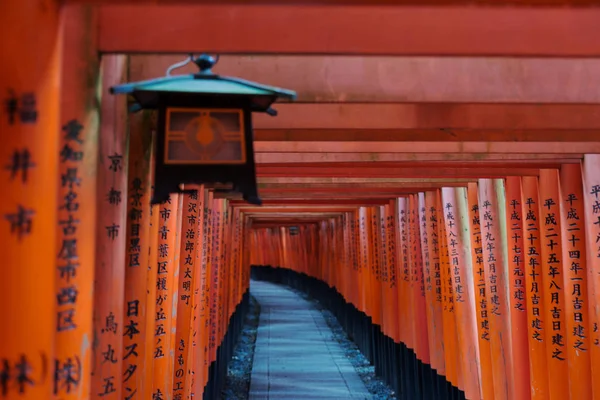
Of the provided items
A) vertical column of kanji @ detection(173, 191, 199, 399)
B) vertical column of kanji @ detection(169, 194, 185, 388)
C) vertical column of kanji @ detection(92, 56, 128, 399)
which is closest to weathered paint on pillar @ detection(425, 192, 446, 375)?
vertical column of kanji @ detection(173, 191, 199, 399)

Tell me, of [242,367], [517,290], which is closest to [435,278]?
[517,290]

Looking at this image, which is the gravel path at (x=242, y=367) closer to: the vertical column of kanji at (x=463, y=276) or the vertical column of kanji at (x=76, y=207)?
the vertical column of kanji at (x=463, y=276)

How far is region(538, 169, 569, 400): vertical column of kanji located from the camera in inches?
243

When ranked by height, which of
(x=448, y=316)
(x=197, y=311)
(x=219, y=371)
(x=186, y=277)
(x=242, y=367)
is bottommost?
(x=242, y=367)

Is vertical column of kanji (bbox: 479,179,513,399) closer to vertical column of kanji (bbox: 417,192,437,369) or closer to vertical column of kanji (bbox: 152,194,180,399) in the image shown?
vertical column of kanji (bbox: 417,192,437,369)

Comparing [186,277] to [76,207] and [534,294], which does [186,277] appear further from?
[76,207]

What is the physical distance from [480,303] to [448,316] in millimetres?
1181

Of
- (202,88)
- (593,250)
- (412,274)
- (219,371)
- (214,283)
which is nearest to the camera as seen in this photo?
A: (202,88)

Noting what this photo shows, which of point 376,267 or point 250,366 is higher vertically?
point 376,267

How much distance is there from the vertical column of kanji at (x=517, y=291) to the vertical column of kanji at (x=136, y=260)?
417 centimetres

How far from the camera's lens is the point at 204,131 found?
3.55 m

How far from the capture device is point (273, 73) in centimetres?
434

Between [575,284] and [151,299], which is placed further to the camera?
[575,284]

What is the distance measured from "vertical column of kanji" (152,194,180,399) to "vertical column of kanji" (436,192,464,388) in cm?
428
